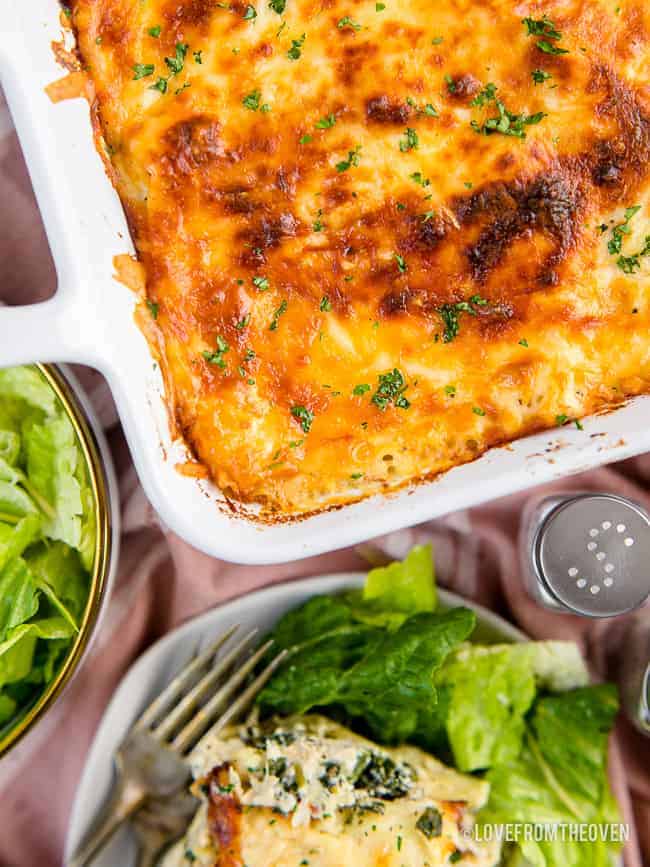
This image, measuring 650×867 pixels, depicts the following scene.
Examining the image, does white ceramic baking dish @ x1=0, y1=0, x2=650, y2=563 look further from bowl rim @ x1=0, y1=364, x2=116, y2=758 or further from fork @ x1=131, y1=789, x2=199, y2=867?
fork @ x1=131, y1=789, x2=199, y2=867

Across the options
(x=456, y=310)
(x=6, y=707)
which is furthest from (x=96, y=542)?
(x=456, y=310)

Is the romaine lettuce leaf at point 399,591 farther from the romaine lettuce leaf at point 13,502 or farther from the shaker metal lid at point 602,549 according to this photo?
the romaine lettuce leaf at point 13,502

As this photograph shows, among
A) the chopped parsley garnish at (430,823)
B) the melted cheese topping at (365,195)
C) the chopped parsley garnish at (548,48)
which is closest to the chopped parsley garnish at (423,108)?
the melted cheese topping at (365,195)

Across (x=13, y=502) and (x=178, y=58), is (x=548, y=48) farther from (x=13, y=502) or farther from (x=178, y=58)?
(x=13, y=502)

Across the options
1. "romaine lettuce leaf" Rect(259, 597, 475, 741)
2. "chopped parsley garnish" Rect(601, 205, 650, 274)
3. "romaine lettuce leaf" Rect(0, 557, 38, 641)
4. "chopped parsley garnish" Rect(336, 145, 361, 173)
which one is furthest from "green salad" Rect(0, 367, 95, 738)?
"chopped parsley garnish" Rect(601, 205, 650, 274)

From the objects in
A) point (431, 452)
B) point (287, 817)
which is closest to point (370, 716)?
point (287, 817)
